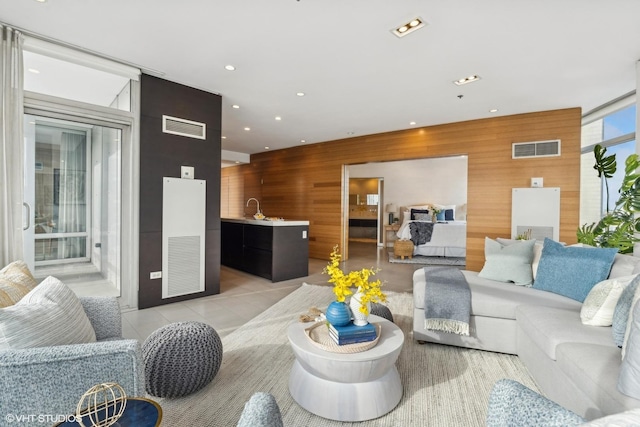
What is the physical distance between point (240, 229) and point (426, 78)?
427 centimetres

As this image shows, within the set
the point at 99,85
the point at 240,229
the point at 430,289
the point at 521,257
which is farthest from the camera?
the point at 240,229

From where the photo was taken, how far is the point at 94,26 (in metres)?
2.85

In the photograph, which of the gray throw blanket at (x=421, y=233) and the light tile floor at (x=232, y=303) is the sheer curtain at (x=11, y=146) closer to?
the light tile floor at (x=232, y=303)

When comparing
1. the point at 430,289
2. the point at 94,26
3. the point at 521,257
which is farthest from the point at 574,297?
the point at 94,26

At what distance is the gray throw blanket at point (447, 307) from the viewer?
8.54ft

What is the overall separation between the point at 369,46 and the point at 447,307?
2657 mm

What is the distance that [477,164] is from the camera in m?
5.56

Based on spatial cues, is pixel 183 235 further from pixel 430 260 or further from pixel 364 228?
pixel 364 228

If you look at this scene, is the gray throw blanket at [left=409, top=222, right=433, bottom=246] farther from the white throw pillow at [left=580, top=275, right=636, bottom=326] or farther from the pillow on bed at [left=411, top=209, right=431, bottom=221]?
the white throw pillow at [left=580, top=275, right=636, bottom=326]

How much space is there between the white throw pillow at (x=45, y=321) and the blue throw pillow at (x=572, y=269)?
3459mm

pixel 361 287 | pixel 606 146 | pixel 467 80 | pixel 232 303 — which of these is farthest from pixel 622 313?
pixel 606 146

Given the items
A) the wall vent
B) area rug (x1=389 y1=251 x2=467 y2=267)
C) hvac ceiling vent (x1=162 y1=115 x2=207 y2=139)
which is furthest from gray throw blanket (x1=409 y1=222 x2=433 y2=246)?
hvac ceiling vent (x1=162 y1=115 x2=207 y2=139)

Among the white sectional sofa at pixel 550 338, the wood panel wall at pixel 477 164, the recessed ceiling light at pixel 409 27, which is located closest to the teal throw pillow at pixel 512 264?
the white sectional sofa at pixel 550 338

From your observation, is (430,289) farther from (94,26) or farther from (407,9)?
(94,26)
